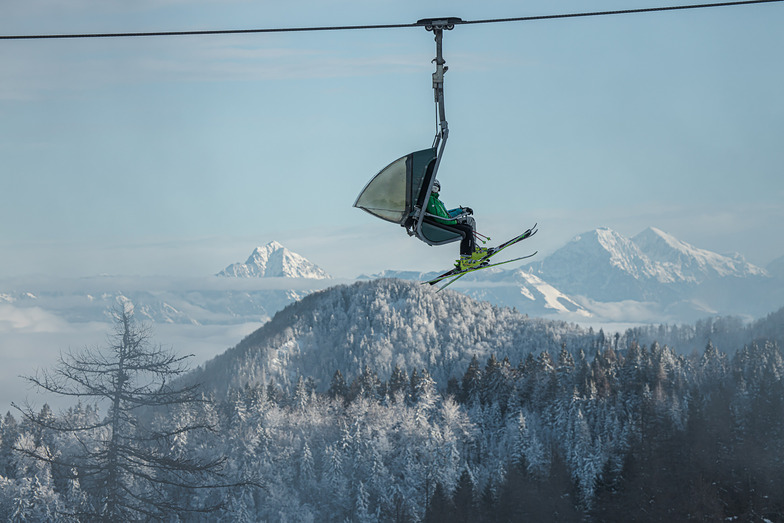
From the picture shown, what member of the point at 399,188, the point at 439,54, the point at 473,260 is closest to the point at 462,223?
the point at 473,260

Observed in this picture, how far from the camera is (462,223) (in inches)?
888

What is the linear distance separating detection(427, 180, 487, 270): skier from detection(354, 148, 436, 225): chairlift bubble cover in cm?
67

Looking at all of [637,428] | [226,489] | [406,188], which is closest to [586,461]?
[637,428]

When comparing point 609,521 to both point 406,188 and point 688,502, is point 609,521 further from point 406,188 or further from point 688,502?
point 406,188

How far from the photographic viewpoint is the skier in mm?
21891

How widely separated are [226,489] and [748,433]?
7347 cm

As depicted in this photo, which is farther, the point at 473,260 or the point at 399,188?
the point at 473,260

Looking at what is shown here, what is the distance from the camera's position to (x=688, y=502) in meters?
106

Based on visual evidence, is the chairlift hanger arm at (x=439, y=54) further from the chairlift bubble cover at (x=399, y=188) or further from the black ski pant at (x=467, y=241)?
the black ski pant at (x=467, y=241)

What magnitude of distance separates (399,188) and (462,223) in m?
2.25

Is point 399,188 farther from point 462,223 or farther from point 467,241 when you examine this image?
point 467,241

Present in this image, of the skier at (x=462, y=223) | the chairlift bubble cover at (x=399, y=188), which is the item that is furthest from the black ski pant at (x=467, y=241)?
the chairlift bubble cover at (x=399, y=188)

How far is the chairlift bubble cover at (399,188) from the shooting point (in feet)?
68.7

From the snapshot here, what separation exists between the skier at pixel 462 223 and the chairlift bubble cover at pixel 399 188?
672mm
